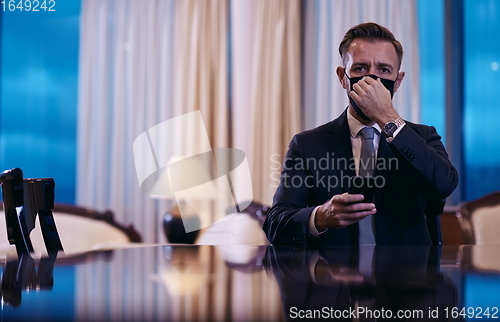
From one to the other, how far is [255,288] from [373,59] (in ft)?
4.39

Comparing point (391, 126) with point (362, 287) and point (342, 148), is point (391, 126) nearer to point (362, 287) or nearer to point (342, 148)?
point (342, 148)

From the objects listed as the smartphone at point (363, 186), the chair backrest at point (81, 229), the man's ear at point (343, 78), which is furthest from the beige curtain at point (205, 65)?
the smartphone at point (363, 186)

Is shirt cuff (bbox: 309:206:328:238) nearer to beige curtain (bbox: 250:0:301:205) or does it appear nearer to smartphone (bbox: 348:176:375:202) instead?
smartphone (bbox: 348:176:375:202)

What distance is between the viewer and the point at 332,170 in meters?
1.76

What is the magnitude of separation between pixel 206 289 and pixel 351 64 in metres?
1.36

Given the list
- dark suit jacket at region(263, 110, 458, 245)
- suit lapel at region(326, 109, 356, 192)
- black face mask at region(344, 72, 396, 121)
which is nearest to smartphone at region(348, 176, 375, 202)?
dark suit jacket at region(263, 110, 458, 245)

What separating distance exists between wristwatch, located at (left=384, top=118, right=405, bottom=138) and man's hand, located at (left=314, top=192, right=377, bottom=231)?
341 mm

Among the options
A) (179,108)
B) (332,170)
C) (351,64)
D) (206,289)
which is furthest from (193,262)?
(179,108)

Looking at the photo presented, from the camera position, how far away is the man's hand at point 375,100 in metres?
1.67

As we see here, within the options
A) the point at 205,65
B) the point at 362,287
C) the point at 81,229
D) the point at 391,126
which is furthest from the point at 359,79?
the point at 205,65

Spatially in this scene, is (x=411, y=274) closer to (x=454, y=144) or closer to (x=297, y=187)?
(x=297, y=187)

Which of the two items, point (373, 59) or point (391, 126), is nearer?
point (391, 126)

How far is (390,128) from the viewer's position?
1633 mm

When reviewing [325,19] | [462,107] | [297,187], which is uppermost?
[325,19]
